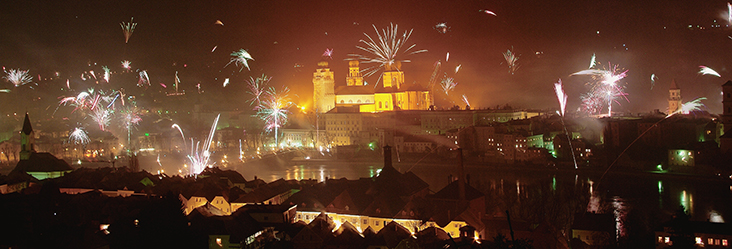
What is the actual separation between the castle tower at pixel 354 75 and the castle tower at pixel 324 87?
1.22 m

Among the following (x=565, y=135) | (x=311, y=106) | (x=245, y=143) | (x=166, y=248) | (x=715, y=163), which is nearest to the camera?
(x=166, y=248)

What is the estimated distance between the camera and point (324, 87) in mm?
30500

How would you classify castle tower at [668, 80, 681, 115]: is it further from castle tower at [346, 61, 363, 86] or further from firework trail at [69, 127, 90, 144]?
firework trail at [69, 127, 90, 144]

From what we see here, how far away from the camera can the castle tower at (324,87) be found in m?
30.4

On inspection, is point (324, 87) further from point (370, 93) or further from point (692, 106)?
point (692, 106)

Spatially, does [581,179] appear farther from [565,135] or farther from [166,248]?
[166,248]

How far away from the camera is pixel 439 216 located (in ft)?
32.8

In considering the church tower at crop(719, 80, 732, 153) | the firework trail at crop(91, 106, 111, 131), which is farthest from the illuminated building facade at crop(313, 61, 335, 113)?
the church tower at crop(719, 80, 732, 153)

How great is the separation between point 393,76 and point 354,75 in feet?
9.95

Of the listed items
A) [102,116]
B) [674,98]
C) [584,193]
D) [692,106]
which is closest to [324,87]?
[102,116]

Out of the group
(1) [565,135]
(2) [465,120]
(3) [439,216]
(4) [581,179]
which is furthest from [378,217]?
(2) [465,120]

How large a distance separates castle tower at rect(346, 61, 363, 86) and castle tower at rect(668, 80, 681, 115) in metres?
15.7

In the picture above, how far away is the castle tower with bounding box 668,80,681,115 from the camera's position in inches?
872

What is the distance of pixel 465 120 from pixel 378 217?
54.6ft
